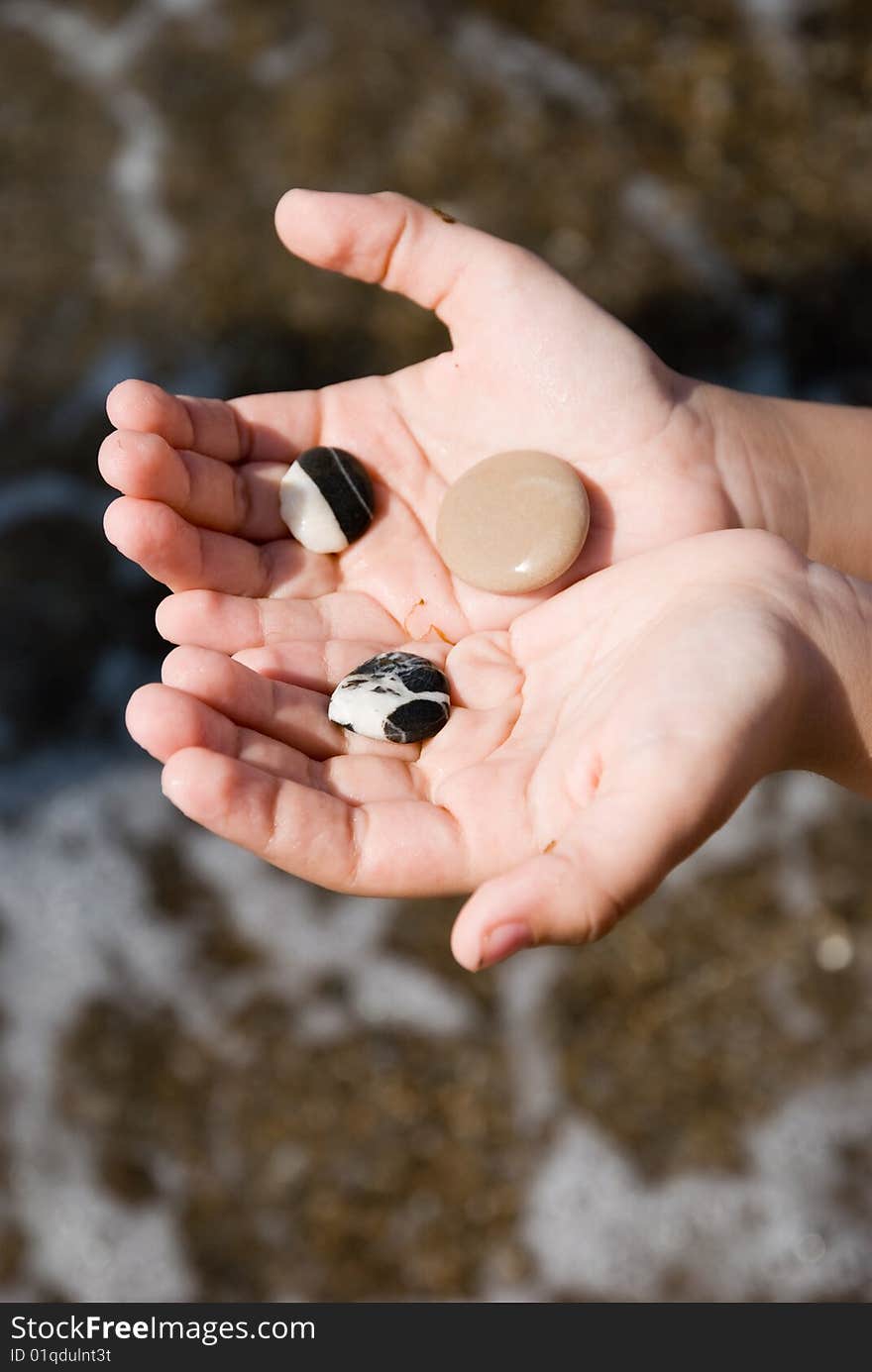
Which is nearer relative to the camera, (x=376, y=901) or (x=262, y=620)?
(x=262, y=620)

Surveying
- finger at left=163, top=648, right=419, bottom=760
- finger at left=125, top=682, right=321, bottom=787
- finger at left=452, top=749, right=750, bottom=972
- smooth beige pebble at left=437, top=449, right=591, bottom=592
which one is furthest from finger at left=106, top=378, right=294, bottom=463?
finger at left=452, top=749, right=750, bottom=972

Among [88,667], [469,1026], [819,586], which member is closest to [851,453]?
[819,586]

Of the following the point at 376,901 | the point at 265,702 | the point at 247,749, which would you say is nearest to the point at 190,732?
the point at 247,749

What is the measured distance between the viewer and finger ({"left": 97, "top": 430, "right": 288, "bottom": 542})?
269 cm

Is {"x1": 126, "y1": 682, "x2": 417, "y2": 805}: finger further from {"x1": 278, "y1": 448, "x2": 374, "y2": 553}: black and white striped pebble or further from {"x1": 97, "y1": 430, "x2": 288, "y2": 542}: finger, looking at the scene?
{"x1": 278, "y1": 448, "x2": 374, "y2": 553}: black and white striped pebble

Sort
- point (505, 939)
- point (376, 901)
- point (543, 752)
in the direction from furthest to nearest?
point (376, 901) → point (543, 752) → point (505, 939)

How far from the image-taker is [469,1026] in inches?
173

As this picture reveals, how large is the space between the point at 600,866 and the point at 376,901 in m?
2.73

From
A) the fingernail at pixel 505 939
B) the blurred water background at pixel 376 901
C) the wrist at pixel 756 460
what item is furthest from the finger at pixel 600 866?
the blurred water background at pixel 376 901

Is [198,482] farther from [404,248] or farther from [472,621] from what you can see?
[404,248]

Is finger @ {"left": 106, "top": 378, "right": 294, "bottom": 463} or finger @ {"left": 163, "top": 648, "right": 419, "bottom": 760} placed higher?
finger @ {"left": 106, "top": 378, "right": 294, "bottom": 463}

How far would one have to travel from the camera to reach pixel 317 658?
9.16 feet

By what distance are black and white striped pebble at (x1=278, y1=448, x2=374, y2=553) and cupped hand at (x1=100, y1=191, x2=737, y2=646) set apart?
0.14 feet

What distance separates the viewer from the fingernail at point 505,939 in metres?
1.93
